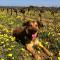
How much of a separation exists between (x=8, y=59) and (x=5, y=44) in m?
1.58

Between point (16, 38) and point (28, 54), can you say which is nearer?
point (28, 54)

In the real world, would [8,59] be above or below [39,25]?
below

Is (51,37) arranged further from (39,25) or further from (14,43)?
(39,25)

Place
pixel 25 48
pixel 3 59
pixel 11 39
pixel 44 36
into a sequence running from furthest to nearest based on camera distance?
pixel 44 36 → pixel 11 39 → pixel 25 48 → pixel 3 59

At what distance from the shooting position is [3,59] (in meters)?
14.2

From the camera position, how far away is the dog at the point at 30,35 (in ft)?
45.6

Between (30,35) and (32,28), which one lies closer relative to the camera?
(32,28)

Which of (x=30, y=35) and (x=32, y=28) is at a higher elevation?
(x=32, y=28)

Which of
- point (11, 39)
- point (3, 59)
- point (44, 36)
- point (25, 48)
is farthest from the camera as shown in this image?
point (44, 36)

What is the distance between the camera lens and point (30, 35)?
1408 centimetres

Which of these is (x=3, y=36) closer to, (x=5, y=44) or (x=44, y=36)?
(x=5, y=44)

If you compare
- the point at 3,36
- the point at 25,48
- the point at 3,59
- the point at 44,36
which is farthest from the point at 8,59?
the point at 44,36

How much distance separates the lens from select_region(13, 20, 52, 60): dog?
13.9 metres

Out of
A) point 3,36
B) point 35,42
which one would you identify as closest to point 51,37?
point 3,36
